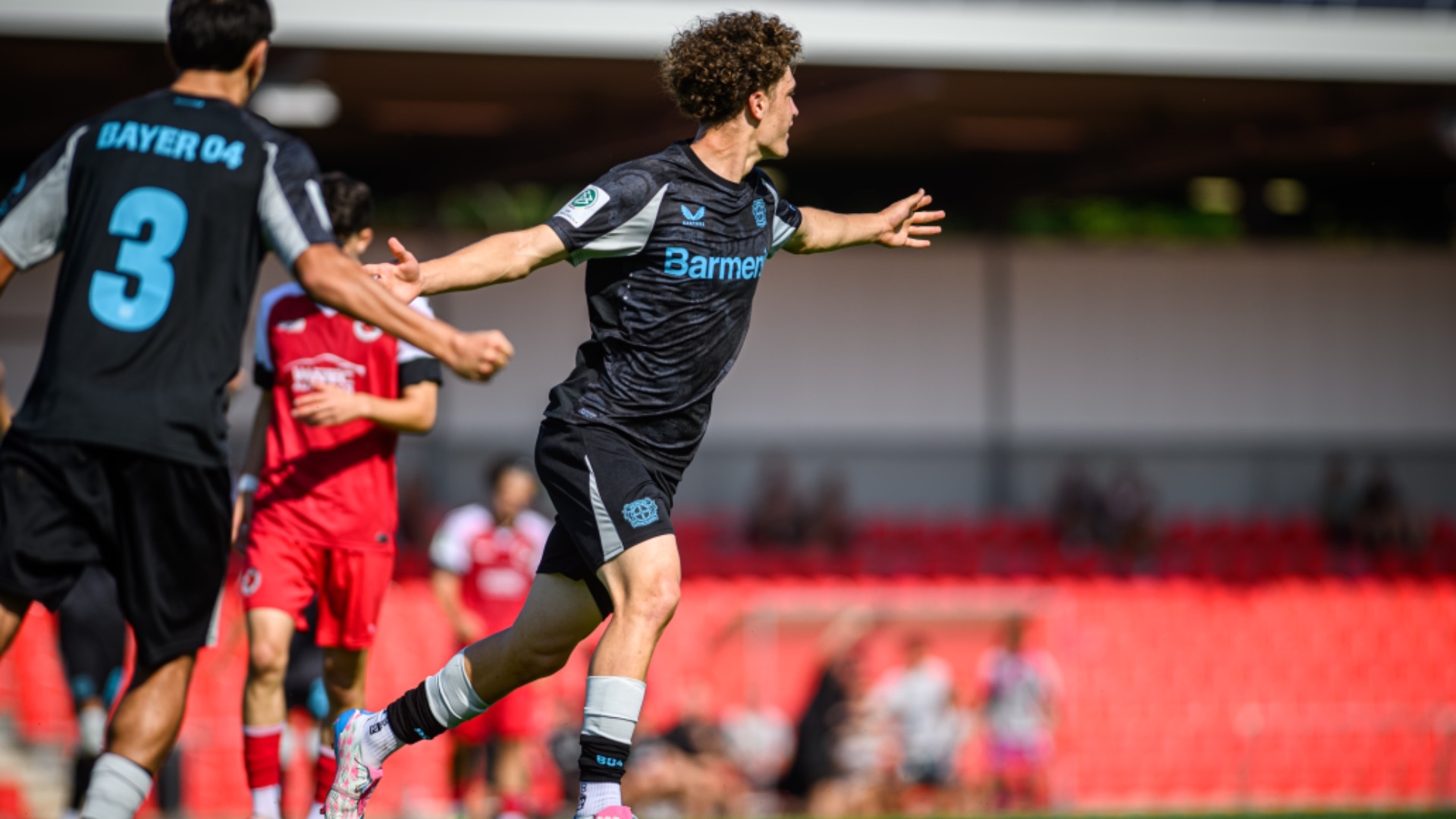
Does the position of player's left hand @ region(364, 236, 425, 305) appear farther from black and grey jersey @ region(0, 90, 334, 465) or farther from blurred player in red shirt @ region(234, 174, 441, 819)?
blurred player in red shirt @ region(234, 174, 441, 819)

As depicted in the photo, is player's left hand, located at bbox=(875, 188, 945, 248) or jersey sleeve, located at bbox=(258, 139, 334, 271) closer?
jersey sleeve, located at bbox=(258, 139, 334, 271)

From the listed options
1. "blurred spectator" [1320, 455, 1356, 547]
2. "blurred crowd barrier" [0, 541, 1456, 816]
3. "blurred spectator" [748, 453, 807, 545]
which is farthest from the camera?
"blurred spectator" [1320, 455, 1356, 547]

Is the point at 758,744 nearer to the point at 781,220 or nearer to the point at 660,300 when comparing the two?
the point at 781,220

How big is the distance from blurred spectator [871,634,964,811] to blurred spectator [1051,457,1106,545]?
7.34 metres

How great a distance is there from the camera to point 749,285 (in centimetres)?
462

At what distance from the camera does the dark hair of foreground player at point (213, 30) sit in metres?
3.73

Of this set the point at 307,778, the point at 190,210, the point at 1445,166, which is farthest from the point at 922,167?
the point at 190,210

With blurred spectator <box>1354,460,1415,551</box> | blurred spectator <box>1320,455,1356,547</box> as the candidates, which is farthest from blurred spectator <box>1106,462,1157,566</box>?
blurred spectator <box>1354,460,1415,551</box>

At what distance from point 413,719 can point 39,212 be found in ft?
6.04

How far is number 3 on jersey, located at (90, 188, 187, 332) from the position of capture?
3576 mm

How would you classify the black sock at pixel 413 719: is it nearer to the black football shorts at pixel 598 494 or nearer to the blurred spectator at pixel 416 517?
the black football shorts at pixel 598 494

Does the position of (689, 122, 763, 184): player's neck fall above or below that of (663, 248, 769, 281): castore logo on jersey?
above

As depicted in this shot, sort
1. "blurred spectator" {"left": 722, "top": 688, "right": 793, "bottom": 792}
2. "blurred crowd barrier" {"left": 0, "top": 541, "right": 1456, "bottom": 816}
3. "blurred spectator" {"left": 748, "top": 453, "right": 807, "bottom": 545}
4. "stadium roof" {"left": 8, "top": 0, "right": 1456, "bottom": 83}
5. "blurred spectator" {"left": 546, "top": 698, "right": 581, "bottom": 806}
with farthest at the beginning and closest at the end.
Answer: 1. "blurred spectator" {"left": 748, "top": 453, "right": 807, "bottom": 545}
2. "stadium roof" {"left": 8, "top": 0, "right": 1456, "bottom": 83}
3. "blurred spectator" {"left": 722, "top": 688, "right": 793, "bottom": 792}
4. "blurred crowd barrier" {"left": 0, "top": 541, "right": 1456, "bottom": 816}
5. "blurred spectator" {"left": 546, "top": 698, "right": 581, "bottom": 806}

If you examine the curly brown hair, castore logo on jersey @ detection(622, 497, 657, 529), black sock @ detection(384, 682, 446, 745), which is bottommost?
black sock @ detection(384, 682, 446, 745)
